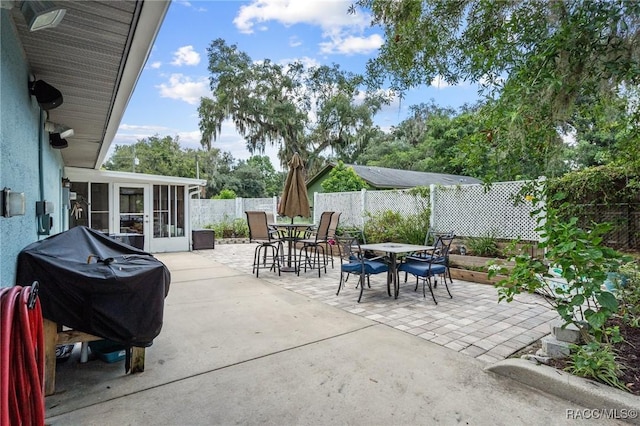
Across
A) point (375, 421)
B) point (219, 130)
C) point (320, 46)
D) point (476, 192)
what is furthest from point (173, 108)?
point (375, 421)

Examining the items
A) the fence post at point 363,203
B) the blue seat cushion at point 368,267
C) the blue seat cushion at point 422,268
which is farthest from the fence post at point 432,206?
the blue seat cushion at point 368,267

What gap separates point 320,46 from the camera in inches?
463

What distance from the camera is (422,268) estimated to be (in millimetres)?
4594

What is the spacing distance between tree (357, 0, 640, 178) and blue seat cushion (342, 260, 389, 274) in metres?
2.29

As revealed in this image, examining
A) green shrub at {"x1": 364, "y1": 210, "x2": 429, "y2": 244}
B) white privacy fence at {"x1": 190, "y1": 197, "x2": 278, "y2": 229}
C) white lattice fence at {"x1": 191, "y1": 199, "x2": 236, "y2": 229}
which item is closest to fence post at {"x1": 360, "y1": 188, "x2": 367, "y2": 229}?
green shrub at {"x1": 364, "y1": 210, "x2": 429, "y2": 244}

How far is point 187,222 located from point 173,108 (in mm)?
12754

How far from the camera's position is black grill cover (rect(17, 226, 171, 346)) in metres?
2.25

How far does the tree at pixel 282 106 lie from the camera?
18.3m

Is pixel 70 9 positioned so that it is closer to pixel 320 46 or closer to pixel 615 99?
pixel 615 99

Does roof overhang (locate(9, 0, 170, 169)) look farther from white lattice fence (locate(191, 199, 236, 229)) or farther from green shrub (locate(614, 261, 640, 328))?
white lattice fence (locate(191, 199, 236, 229))

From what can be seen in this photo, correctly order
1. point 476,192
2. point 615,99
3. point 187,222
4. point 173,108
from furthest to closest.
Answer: point 173,108
point 187,222
point 476,192
point 615,99

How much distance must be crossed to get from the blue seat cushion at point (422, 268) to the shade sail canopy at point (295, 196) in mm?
2606

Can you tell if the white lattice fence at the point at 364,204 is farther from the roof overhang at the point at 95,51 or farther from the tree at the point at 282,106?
the tree at the point at 282,106

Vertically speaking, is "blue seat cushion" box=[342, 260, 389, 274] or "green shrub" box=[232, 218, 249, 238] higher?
"blue seat cushion" box=[342, 260, 389, 274]
